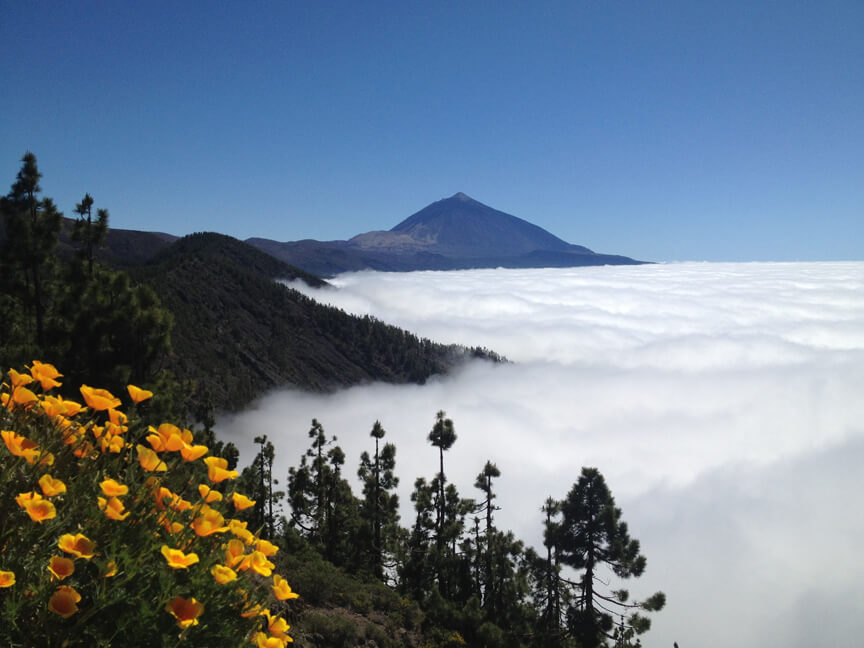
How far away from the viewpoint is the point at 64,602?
1611 millimetres

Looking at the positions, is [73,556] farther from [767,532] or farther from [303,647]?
[767,532]

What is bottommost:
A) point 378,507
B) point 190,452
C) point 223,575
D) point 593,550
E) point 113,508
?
point 378,507

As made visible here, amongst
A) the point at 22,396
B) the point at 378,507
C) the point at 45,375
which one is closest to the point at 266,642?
the point at 22,396

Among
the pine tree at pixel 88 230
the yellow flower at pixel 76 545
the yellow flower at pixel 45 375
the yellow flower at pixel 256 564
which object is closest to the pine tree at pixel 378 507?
the pine tree at pixel 88 230

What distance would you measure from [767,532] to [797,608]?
39.1 m

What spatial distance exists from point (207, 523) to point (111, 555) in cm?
33

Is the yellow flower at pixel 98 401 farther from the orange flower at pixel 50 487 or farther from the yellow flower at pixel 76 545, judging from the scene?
the yellow flower at pixel 76 545

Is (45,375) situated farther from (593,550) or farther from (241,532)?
(593,550)

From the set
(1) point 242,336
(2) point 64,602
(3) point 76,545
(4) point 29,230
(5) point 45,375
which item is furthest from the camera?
(1) point 242,336

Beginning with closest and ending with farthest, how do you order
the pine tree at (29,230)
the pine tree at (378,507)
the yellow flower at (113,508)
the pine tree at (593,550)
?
1. the yellow flower at (113,508)
2. the pine tree at (29,230)
3. the pine tree at (593,550)
4. the pine tree at (378,507)

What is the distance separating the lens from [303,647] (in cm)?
920

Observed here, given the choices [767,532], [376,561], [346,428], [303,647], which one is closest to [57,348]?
[303,647]

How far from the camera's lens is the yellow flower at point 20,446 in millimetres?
1939

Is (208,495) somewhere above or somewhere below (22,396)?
below
